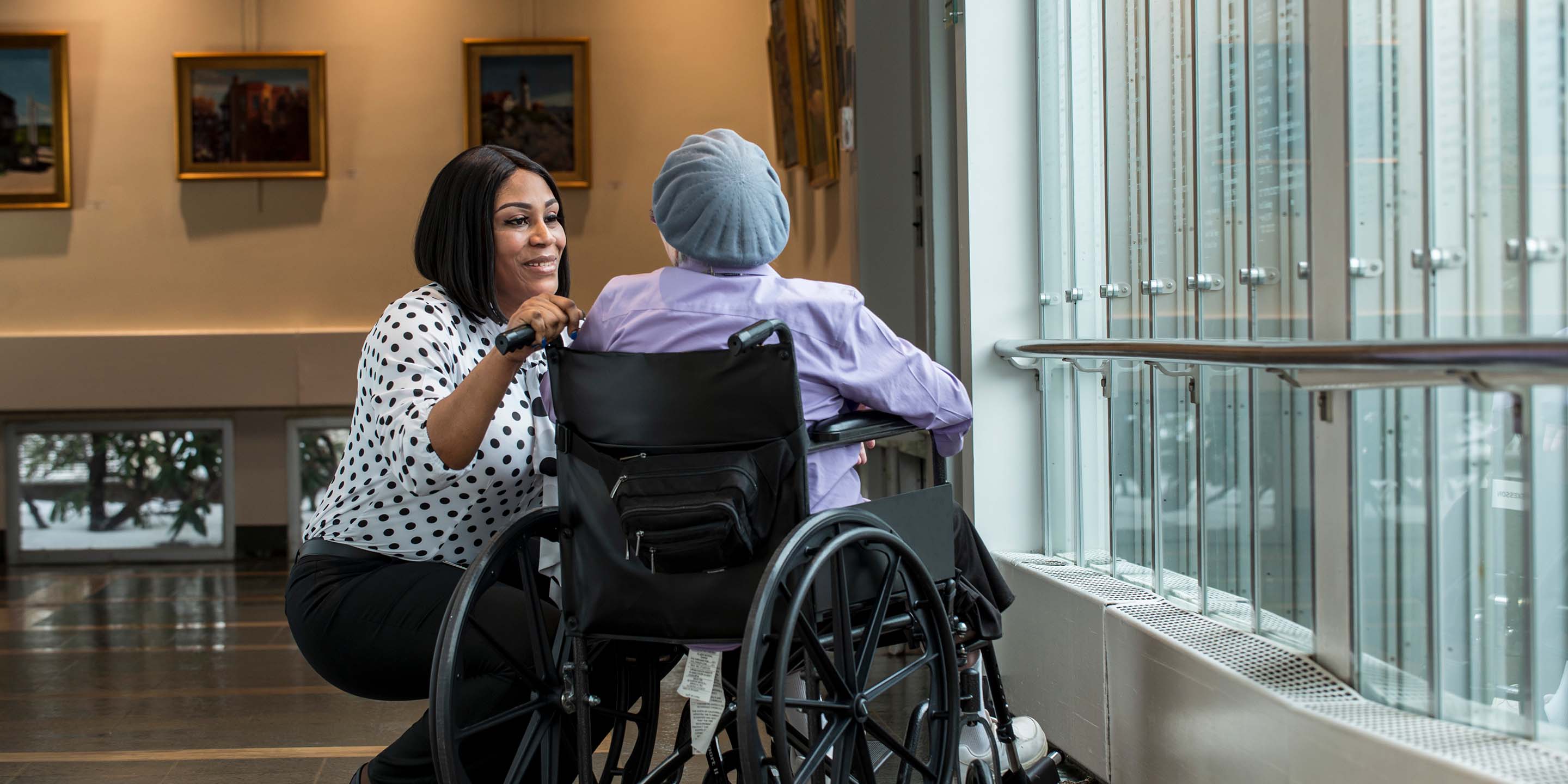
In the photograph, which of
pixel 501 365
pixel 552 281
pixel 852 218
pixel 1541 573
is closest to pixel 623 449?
pixel 501 365

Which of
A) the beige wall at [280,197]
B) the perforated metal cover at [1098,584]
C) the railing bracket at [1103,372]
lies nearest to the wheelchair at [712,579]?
the perforated metal cover at [1098,584]

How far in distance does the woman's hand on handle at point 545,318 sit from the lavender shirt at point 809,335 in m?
0.07

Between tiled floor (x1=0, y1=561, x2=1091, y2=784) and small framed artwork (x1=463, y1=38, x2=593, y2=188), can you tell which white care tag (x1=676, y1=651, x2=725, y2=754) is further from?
small framed artwork (x1=463, y1=38, x2=593, y2=188)

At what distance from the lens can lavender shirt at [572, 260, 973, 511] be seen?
6.14ft

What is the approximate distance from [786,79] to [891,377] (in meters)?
4.33

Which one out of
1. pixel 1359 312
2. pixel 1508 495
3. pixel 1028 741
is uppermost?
pixel 1359 312

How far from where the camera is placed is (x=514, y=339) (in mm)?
1765

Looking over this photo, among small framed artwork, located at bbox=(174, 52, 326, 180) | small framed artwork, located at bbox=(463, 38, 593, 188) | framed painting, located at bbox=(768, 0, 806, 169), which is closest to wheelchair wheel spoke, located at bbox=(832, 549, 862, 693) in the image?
framed painting, located at bbox=(768, 0, 806, 169)

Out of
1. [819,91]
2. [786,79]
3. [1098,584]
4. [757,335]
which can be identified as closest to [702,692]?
[757,335]

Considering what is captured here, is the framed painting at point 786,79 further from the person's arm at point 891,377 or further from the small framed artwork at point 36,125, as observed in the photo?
the person's arm at point 891,377

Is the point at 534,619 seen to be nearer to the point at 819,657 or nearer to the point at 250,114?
the point at 819,657

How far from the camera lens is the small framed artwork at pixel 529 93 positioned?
7070mm

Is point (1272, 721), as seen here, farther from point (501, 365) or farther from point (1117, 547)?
point (501, 365)

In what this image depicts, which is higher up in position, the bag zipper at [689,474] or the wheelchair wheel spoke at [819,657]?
the bag zipper at [689,474]
